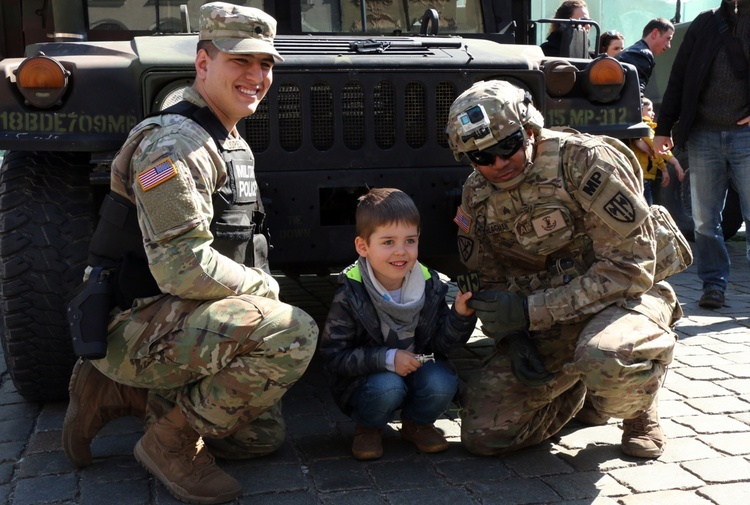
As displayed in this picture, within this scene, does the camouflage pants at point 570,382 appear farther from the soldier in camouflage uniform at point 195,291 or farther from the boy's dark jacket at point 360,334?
the soldier in camouflage uniform at point 195,291

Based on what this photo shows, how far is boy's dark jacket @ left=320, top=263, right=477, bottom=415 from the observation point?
3.03 metres

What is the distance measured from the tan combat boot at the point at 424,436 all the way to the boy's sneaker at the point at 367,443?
0.10m

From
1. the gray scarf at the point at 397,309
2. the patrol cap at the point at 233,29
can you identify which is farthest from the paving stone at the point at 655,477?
the patrol cap at the point at 233,29

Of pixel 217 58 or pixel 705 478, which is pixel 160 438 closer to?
pixel 217 58

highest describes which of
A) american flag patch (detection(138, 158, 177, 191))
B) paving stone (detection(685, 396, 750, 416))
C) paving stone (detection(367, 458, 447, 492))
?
american flag patch (detection(138, 158, 177, 191))

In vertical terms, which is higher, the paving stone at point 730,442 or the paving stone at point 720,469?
the paving stone at point 720,469

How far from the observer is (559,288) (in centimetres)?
302

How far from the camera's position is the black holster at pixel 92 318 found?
8.89ft

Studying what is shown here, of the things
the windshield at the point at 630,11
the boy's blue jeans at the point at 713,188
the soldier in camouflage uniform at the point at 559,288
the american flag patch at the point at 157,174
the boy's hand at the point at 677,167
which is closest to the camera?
A: the american flag patch at the point at 157,174

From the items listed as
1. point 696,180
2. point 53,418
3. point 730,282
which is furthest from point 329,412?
point 730,282

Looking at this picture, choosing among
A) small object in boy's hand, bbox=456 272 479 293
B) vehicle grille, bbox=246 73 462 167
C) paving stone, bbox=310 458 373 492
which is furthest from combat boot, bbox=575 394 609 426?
vehicle grille, bbox=246 73 462 167

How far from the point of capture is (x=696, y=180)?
5344 mm

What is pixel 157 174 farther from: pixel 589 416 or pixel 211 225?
pixel 589 416

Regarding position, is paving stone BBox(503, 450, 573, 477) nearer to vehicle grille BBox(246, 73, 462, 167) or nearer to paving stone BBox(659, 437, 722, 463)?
paving stone BBox(659, 437, 722, 463)
